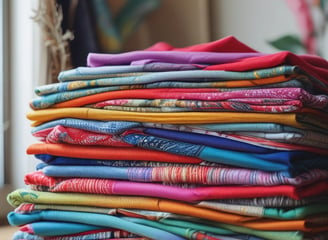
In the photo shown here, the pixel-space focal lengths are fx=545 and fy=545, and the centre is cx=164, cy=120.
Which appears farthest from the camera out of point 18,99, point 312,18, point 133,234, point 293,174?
point 18,99

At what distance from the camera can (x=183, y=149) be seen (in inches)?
23.9

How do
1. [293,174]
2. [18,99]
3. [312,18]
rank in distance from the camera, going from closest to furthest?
[293,174]
[312,18]
[18,99]

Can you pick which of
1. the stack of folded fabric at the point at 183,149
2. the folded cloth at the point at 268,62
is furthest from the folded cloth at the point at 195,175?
the folded cloth at the point at 268,62

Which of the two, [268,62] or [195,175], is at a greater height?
[268,62]

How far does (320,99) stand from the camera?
59 cm

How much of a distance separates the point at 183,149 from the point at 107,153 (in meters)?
0.10

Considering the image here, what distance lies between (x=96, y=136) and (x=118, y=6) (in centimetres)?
51

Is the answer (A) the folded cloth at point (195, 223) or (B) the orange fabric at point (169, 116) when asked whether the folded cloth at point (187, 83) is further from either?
(A) the folded cloth at point (195, 223)

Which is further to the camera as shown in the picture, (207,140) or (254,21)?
(254,21)

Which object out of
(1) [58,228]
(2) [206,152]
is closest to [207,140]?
(2) [206,152]

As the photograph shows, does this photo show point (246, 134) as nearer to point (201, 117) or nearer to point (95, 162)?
point (201, 117)

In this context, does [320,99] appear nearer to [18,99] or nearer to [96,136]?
[96,136]

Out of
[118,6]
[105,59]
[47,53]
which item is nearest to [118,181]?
[105,59]

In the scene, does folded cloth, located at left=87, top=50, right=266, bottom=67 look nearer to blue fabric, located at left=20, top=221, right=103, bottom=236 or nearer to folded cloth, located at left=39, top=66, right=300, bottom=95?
folded cloth, located at left=39, top=66, right=300, bottom=95
